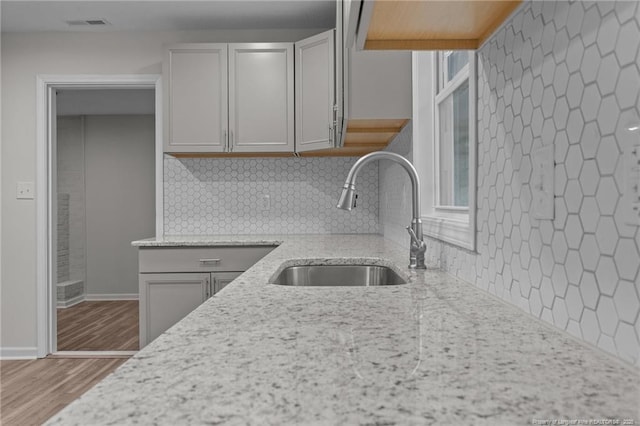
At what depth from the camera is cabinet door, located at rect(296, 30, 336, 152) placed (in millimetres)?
2852

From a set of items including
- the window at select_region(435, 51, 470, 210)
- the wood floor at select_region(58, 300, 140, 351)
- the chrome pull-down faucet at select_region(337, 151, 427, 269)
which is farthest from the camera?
the wood floor at select_region(58, 300, 140, 351)

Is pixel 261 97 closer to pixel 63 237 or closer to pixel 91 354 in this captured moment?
pixel 91 354

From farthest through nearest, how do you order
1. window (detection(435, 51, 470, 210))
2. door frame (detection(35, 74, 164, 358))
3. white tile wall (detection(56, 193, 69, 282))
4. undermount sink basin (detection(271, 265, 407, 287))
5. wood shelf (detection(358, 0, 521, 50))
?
white tile wall (detection(56, 193, 69, 282)) → door frame (detection(35, 74, 164, 358)) → undermount sink basin (detection(271, 265, 407, 287)) → window (detection(435, 51, 470, 210)) → wood shelf (detection(358, 0, 521, 50))

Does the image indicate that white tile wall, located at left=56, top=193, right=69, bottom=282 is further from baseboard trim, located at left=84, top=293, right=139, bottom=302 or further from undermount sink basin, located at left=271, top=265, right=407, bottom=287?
undermount sink basin, located at left=271, top=265, right=407, bottom=287

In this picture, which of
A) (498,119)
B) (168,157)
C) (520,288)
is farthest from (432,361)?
(168,157)

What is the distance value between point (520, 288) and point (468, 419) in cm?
53

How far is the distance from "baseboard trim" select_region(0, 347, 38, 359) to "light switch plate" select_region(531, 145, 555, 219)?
3.65 metres

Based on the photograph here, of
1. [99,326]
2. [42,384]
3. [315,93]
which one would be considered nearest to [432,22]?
[315,93]

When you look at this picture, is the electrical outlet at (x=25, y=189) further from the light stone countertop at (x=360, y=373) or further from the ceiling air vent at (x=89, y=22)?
the light stone countertop at (x=360, y=373)

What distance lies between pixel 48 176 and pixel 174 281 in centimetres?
144

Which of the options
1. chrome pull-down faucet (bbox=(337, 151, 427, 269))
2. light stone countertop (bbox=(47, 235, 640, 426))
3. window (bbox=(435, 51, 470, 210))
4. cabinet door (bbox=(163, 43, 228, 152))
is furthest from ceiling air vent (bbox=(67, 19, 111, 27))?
light stone countertop (bbox=(47, 235, 640, 426))

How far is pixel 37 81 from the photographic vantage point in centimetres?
339

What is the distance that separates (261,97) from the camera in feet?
10.1

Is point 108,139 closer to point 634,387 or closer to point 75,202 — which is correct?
point 75,202
